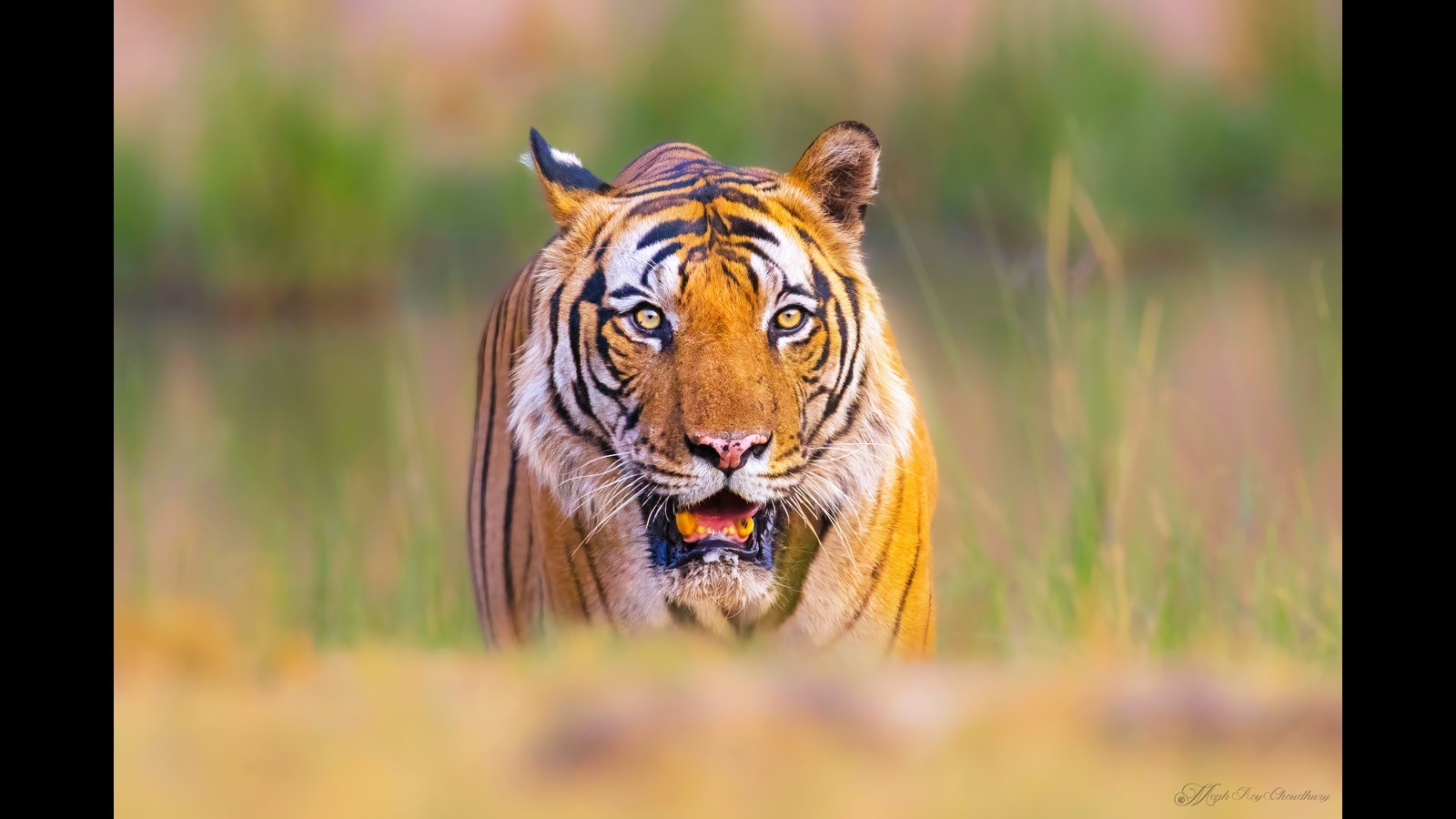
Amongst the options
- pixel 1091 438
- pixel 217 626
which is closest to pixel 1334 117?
pixel 1091 438

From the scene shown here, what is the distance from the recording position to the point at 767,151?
9883 millimetres

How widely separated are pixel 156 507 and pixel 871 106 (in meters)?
5.83

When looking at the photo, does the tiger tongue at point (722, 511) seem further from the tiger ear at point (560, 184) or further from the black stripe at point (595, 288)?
the tiger ear at point (560, 184)

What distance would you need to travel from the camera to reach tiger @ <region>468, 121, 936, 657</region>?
2.72m

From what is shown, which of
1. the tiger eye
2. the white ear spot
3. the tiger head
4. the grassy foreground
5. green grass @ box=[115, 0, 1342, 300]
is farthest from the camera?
green grass @ box=[115, 0, 1342, 300]

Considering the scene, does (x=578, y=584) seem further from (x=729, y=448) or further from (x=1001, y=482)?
(x=1001, y=482)

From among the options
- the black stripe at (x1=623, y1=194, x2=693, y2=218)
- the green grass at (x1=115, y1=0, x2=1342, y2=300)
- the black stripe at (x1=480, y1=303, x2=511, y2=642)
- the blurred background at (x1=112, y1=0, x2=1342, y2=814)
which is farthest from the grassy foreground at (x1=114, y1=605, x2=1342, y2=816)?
the green grass at (x1=115, y1=0, x2=1342, y2=300)

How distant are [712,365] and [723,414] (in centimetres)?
13

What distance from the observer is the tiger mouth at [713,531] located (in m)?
2.73

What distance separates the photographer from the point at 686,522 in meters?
2.75

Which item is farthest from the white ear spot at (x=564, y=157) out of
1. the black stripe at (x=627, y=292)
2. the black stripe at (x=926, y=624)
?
the black stripe at (x=926, y=624)

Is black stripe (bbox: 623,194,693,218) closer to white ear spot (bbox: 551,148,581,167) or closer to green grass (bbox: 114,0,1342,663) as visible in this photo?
white ear spot (bbox: 551,148,581,167)

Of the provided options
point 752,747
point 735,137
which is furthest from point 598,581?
point 735,137

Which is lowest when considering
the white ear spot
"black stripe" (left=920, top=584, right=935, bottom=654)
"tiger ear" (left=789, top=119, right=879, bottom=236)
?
"black stripe" (left=920, top=584, right=935, bottom=654)
